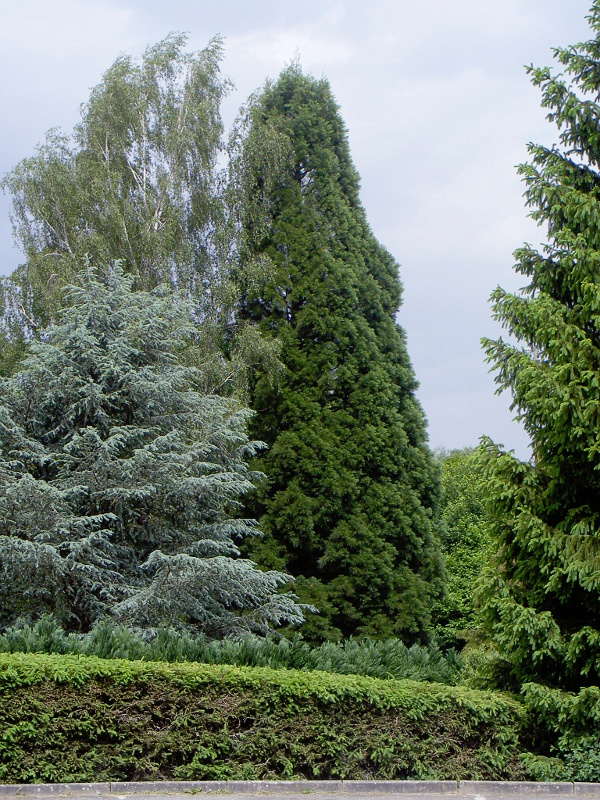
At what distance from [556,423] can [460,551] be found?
2079 cm

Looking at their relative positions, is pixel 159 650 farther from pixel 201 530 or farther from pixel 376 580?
pixel 376 580

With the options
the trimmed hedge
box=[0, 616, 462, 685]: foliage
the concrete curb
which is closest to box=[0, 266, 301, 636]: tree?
box=[0, 616, 462, 685]: foliage

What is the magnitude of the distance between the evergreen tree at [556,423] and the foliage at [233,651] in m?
1.34

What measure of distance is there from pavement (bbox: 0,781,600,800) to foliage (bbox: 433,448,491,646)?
51.0ft

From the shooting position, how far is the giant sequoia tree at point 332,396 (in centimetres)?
1591

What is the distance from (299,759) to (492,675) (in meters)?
3.00

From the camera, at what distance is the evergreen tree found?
8.86 m

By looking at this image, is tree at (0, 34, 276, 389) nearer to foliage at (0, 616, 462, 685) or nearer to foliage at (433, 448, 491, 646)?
foliage at (0, 616, 462, 685)

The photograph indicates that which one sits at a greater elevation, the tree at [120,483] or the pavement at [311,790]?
the tree at [120,483]

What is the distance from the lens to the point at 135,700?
8.05 metres

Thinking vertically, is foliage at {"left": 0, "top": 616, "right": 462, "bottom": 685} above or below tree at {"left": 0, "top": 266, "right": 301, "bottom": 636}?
below

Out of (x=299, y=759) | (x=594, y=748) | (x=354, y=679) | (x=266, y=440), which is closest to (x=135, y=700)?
(x=299, y=759)

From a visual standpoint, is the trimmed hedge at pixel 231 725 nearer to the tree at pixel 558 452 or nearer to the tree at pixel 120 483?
the tree at pixel 558 452

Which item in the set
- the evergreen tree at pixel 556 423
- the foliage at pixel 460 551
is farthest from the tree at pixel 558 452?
the foliage at pixel 460 551
